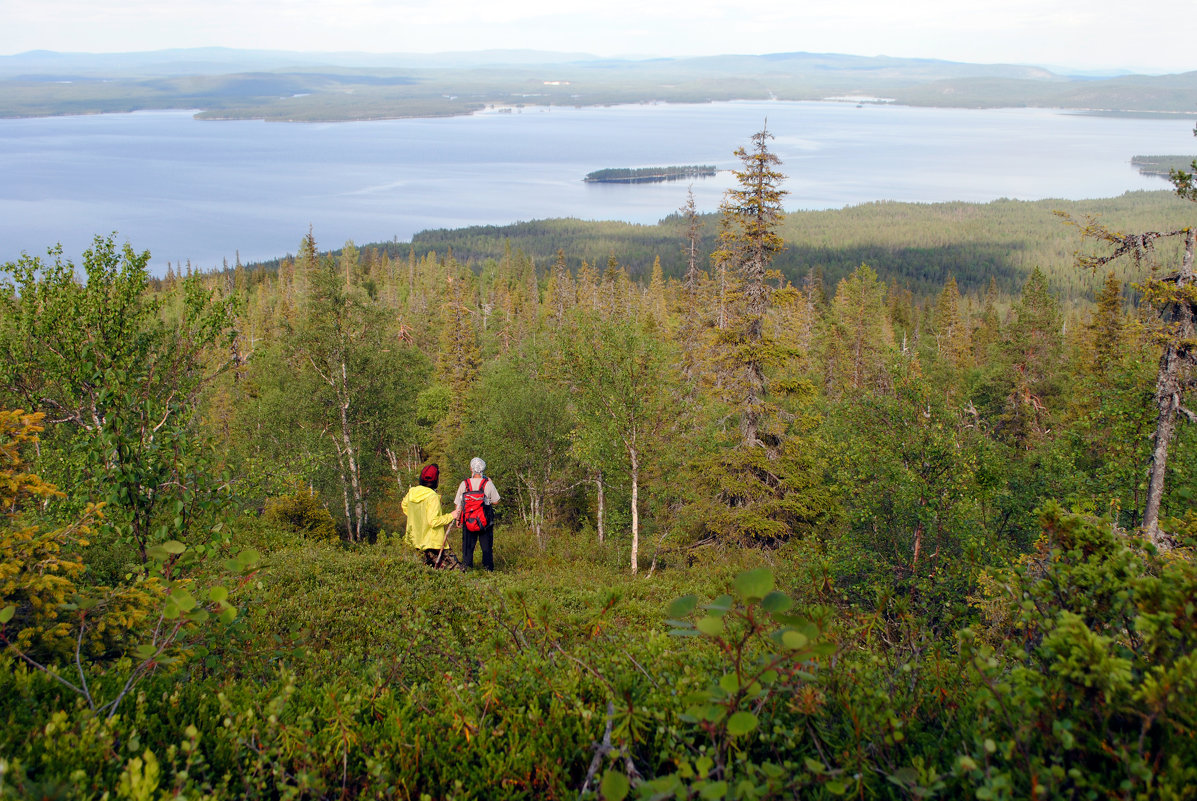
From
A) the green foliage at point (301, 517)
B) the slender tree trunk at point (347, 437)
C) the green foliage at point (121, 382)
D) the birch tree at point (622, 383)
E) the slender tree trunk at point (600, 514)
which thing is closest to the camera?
the green foliage at point (121, 382)

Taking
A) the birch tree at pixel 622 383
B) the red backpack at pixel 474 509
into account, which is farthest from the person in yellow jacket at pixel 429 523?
the birch tree at pixel 622 383

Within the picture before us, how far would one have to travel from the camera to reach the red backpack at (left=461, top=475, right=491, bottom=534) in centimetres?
905

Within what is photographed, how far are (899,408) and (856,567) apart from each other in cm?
323

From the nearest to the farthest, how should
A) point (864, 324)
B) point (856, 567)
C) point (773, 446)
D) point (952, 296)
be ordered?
point (856, 567)
point (773, 446)
point (864, 324)
point (952, 296)

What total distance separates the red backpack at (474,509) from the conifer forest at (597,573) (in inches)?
28.7

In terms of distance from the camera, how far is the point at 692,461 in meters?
18.0

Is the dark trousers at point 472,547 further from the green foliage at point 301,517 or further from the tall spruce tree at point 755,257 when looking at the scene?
the tall spruce tree at point 755,257

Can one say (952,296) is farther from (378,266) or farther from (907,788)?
(378,266)

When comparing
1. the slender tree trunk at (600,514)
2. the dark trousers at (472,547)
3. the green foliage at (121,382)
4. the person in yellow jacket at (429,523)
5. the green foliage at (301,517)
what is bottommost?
the slender tree trunk at (600,514)

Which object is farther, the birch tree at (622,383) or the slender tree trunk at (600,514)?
the slender tree trunk at (600,514)

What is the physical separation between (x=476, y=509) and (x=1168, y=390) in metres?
11.5

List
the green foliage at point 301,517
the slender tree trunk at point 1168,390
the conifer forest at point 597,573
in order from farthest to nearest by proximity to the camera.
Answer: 1. the green foliage at point 301,517
2. the slender tree trunk at point 1168,390
3. the conifer forest at point 597,573

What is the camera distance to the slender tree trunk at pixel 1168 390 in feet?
34.0

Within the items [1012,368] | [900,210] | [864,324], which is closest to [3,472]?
[1012,368]
